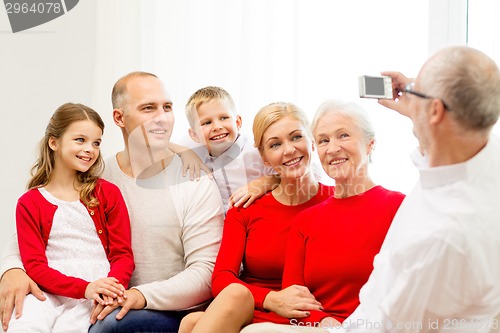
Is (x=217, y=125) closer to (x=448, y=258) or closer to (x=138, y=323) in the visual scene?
(x=138, y=323)

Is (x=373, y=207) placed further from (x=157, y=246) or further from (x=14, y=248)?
(x=14, y=248)

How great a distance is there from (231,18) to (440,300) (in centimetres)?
203

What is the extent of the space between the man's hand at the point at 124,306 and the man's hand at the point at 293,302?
1.33ft

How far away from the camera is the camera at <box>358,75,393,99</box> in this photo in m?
1.82

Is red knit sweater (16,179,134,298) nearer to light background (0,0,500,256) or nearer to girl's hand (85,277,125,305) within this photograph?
girl's hand (85,277,125,305)

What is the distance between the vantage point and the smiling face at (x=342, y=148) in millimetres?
2043

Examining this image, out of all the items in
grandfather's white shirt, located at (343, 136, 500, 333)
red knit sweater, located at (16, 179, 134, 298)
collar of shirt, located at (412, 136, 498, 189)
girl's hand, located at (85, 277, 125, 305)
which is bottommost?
girl's hand, located at (85, 277, 125, 305)

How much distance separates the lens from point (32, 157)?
11.1ft

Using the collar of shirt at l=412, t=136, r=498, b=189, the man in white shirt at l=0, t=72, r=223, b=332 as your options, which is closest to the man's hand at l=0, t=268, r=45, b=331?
the man in white shirt at l=0, t=72, r=223, b=332

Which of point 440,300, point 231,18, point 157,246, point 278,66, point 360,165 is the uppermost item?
point 231,18

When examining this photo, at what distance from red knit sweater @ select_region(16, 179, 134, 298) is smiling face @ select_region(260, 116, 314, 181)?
0.56 m

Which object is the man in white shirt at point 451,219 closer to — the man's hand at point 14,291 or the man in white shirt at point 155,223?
the man in white shirt at point 155,223

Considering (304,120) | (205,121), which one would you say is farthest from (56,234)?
(304,120)

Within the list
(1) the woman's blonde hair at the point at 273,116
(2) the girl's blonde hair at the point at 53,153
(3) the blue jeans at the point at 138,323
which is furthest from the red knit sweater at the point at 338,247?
(2) the girl's blonde hair at the point at 53,153
